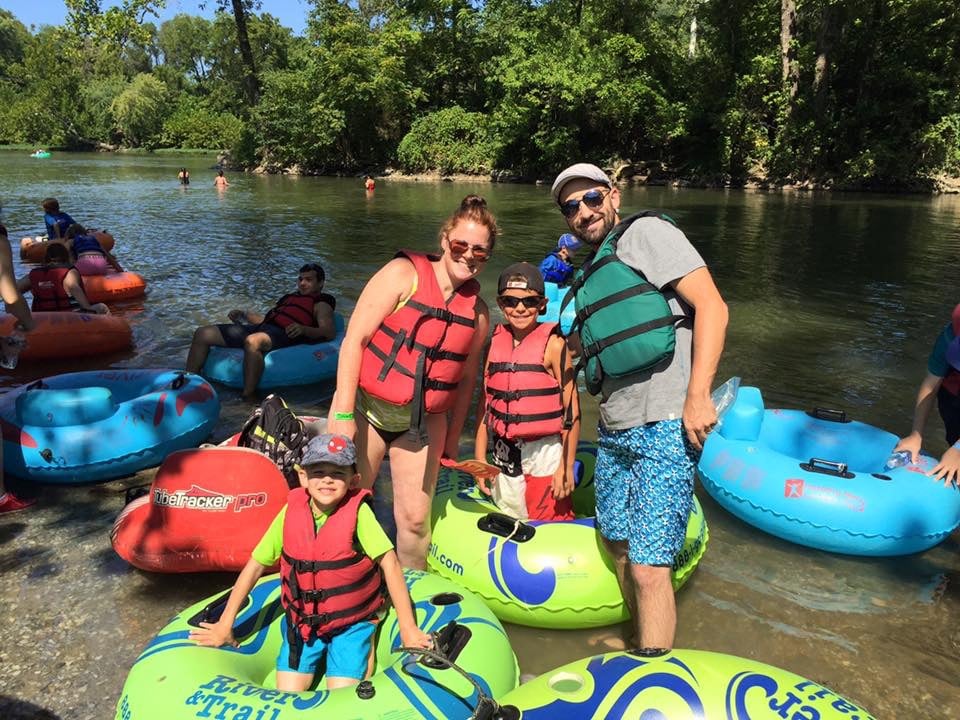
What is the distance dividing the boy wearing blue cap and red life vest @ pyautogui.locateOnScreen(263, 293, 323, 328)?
14.0 feet

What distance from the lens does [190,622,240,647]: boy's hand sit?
253cm

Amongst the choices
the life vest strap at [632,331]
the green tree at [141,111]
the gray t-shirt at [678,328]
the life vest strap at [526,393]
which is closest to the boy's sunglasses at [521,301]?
the life vest strap at [526,393]

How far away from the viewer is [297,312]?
6.66 metres

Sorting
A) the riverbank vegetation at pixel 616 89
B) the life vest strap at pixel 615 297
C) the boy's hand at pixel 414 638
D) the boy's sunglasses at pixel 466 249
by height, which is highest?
the riverbank vegetation at pixel 616 89

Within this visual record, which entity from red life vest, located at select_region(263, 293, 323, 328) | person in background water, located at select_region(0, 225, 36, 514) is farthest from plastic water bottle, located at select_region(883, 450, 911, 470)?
person in background water, located at select_region(0, 225, 36, 514)

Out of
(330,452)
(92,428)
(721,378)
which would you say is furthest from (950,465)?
(92,428)

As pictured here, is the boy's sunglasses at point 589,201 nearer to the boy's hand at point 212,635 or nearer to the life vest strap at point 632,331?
the life vest strap at point 632,331

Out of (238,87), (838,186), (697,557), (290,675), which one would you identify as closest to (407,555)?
(290,675)

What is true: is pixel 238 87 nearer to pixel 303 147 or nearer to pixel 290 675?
pixel 303 147

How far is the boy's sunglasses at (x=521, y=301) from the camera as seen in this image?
351 centimetres

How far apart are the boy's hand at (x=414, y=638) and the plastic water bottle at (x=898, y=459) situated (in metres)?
3.06

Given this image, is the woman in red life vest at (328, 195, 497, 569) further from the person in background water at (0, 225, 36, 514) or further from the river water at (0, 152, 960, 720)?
the person in background water at (0, 225, 36, 514)

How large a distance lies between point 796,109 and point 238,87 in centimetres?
4859

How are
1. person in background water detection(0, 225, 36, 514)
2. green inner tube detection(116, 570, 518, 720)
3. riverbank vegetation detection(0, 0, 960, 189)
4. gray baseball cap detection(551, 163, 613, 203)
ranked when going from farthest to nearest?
riverbank vegetation detection(0, 0, 960, 189) → person in background water detection(0, 225, 36, 514) → gray baseball cap detection(551, 163, 613, 203) → green inner tube detection(116, 570, 518, 720)
